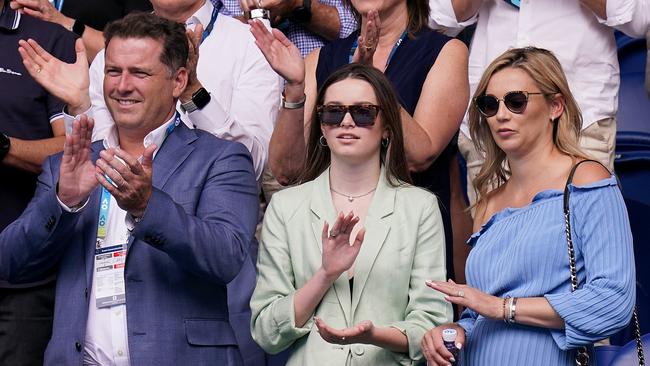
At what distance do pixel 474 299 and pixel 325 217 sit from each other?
831 mm

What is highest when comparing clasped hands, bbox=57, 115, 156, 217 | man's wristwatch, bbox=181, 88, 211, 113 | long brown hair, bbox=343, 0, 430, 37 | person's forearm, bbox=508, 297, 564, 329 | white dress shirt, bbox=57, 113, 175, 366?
long brown hair, bbox=343, 0, 430, 37

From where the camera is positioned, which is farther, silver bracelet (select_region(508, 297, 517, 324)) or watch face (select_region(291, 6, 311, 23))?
watch face (select_region(291, 6, 311, 23))

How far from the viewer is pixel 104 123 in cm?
610

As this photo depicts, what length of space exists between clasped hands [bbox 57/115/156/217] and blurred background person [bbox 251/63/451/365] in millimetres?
643

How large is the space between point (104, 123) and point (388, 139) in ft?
4.66

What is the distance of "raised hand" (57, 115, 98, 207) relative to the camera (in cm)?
502

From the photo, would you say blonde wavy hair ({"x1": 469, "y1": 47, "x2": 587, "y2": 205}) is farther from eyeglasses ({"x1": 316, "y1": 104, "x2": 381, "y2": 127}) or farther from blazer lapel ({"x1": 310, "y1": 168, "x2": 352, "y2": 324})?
blazer lapel ({"x1": 310, "y1": 168, "x2": 352, "y2": 324})

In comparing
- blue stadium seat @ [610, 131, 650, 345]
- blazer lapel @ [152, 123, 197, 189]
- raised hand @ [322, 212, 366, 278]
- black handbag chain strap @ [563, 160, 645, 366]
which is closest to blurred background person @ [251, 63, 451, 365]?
raised hand @ [322, 212, 366, 278]

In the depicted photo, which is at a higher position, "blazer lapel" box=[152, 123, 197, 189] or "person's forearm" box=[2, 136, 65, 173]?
"blazer lapel" box=[152, 123, 197, 189]

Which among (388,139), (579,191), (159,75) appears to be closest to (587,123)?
(388,139)

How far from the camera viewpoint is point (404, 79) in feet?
19.3

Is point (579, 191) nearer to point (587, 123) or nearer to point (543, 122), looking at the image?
point (543, 122)

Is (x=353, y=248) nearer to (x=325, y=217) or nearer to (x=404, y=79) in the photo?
(x=325, y=217)

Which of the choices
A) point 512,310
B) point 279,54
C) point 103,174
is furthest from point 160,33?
point 512,310
